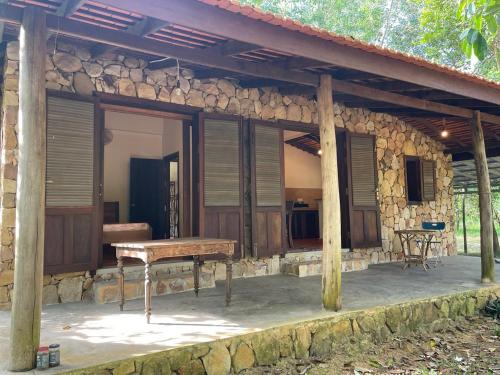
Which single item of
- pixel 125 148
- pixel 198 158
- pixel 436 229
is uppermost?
pixel 125 148

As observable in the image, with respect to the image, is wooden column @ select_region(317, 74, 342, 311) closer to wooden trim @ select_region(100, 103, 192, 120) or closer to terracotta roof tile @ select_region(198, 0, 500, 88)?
terracotta roof tile @ select_region(198, 0, 500, 88)

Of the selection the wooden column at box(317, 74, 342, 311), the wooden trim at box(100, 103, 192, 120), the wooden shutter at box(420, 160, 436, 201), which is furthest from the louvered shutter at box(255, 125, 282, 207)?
the wooden shutter at box(420, 160, 436, 201)

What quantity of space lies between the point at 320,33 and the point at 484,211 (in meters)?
3.84

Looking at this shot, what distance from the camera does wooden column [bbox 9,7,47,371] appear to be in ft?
7.95

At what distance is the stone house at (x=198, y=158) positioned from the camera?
13.8 ft

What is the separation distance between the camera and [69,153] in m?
4.38

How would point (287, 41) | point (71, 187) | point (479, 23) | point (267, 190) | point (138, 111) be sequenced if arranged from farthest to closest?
point (267, 190) → point (138, 111) → point (71, 187) → point (287, 41) → point (479, 23)

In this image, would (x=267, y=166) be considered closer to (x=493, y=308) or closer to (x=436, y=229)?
(x=436, y=229)

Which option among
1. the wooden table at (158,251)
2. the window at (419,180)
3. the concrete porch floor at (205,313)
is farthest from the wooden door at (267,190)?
the window at (419,180)

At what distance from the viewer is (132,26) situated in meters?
3.38

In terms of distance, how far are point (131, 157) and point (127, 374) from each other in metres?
6.64

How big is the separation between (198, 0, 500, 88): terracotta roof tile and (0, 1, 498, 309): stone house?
0.04m

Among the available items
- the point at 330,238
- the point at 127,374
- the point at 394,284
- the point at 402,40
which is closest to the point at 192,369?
the point at 127,374

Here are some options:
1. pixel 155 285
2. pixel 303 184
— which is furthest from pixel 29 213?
pixel 303 184
